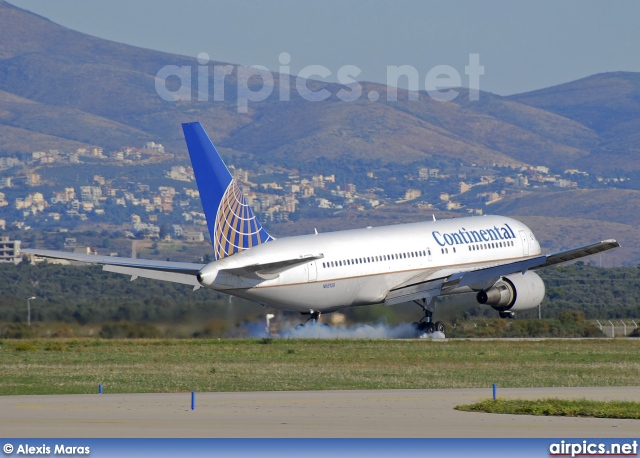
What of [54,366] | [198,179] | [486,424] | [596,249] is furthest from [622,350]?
[486,424]

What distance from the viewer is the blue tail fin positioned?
172 feet

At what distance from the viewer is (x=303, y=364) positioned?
4638 centimetres

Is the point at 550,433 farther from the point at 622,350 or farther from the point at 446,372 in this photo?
the point at 622,350

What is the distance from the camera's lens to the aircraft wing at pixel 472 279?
59.8 m

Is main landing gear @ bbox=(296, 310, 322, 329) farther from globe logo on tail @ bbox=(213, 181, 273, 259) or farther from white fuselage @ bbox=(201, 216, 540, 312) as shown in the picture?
globe logo on tail @ bbox=(213, 181, 273, 259)

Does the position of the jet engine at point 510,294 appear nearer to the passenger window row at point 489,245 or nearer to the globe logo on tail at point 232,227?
the passenger window row at point 489,245

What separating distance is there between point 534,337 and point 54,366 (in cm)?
2703

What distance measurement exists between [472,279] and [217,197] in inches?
540

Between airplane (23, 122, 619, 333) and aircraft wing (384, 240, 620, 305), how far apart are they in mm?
43

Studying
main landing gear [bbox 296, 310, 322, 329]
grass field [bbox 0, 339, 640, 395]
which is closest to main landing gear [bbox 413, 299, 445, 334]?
grass field [bbox 0, 339, 640, 395]

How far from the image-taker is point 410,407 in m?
31.2

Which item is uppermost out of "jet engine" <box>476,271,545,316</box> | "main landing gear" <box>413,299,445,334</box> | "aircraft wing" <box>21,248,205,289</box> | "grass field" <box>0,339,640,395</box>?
"aircraft wing" <box>21,248,205,289</box>

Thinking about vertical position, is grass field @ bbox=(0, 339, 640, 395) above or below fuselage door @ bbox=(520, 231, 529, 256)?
below

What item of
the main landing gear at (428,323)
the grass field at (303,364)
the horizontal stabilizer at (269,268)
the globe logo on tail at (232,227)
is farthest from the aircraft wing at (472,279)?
the globe logo on tail at (232,227)
